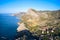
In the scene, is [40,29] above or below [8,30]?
below

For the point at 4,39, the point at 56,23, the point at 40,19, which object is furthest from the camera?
the point at 40,19

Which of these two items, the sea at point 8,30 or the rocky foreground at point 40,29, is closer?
the rocky foreground at point 40,29

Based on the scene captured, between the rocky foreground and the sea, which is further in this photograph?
the sea

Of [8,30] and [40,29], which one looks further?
[8,30]

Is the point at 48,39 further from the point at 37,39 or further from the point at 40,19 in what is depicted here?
the point at 40,19

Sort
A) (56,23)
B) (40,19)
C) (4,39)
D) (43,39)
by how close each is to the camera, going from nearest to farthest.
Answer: (43,39), (4,39), (56,23), (40,19)

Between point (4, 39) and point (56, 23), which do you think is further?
point (56, 23)

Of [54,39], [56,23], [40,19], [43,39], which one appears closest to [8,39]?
[43,39]

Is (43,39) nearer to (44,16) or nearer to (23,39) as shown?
(23,39)

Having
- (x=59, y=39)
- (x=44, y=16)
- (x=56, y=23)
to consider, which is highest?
(x=44, y=16)

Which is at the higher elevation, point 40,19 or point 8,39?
point 40,19
